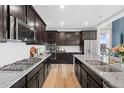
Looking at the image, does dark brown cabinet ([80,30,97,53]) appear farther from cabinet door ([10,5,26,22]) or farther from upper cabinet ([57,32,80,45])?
cabinet door ([10,5,26,22])

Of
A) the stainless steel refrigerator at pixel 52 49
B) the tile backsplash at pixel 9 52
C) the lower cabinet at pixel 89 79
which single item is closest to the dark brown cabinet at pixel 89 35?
the stainless steel refrigerator at pixel 52 49

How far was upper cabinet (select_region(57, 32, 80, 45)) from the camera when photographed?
10883mm

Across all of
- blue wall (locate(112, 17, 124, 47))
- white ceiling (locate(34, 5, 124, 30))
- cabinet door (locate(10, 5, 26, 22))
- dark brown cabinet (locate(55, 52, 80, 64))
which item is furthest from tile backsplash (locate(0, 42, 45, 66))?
dark brown cabinet (locate(55, 52, 80, 64))

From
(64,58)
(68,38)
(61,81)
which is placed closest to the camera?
(61,81)

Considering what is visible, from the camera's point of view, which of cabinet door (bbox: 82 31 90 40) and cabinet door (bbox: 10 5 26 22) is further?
cabinet door (bbox: 82 31 90 40)

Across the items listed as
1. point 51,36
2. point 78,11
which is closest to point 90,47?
point 51,36

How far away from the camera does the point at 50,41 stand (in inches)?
420

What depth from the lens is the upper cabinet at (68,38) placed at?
1088 centimetres

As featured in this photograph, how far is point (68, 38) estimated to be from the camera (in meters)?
10.9

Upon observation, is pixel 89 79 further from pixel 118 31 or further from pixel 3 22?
pixel 118 31

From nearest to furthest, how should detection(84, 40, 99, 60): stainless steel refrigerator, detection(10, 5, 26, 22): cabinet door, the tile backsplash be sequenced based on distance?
detection(10, 5, 26, 22): cabinet door, the tile backsplash, detection(84, 40, 99, 60): stainless steel refrigerator
